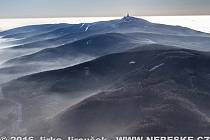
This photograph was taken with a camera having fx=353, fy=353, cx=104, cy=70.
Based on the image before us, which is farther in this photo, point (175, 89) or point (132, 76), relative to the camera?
point (132, 76)

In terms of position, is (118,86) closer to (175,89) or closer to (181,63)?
(175,89)

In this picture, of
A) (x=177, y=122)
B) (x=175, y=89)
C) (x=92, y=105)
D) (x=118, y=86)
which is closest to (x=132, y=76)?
(x=118, y=86)

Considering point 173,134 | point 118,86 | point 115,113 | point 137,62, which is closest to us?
point 173,134

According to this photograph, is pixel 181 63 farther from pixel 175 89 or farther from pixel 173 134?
pixel 173 134

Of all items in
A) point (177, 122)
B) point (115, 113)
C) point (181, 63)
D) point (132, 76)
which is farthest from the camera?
point (181, 63)

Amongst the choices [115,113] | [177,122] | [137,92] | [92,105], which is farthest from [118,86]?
[177,122]

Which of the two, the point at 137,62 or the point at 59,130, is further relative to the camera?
the point at 137,62

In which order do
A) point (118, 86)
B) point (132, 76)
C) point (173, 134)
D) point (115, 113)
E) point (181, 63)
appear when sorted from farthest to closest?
point (181, 63)
point (132, 76)
point (118, 86)
point (115, 113)
point (173, 134)

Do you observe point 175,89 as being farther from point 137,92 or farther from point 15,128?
point 15,128

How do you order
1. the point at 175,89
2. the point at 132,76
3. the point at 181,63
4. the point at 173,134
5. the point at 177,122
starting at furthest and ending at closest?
the point at 181,63, the point at 132,76, the point at 175,89, the point at 177,122, the point at 173,134
